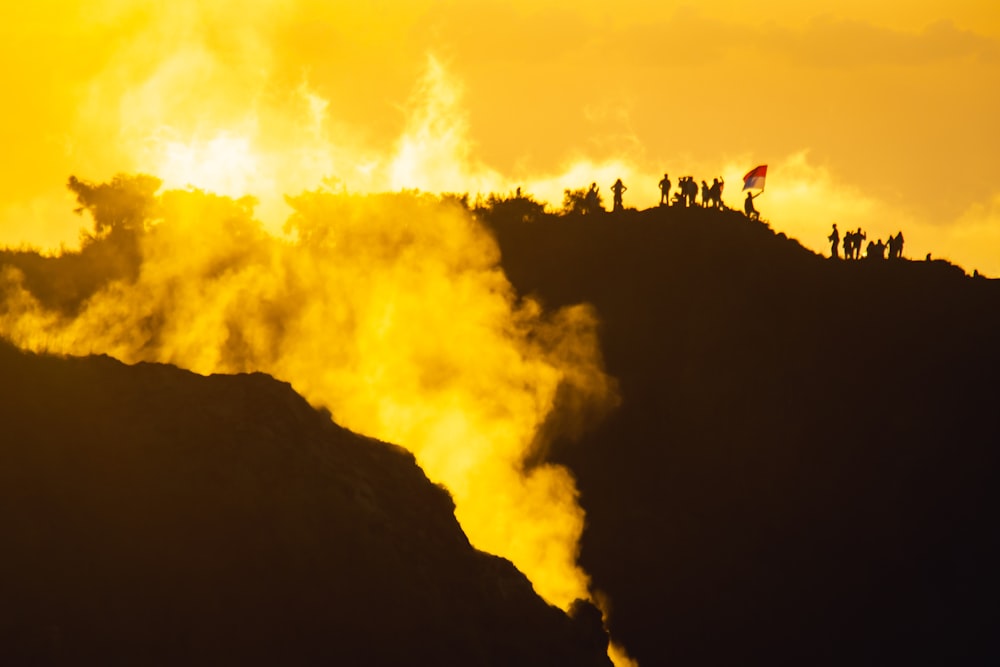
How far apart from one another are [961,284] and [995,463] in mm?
10282

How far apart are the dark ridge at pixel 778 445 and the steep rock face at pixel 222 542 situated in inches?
652

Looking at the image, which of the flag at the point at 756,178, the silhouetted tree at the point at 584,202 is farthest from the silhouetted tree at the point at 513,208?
the flag at the point at 756,178

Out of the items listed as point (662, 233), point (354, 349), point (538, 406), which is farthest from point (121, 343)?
point (662, 233)

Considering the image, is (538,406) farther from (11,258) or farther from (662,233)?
(11,258)

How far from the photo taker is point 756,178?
66.6 m

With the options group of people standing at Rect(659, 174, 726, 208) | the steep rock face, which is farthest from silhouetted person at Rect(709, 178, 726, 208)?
the steep rock face

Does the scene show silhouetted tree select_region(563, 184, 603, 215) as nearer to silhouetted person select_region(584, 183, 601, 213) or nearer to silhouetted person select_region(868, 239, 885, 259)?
silhouetted person select_region(584, 183, 601, 213)

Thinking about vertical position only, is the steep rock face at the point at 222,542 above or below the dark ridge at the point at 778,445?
below

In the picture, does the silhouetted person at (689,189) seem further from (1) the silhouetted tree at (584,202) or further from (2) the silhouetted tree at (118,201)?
(2) the silhouetted tree at (118,201)

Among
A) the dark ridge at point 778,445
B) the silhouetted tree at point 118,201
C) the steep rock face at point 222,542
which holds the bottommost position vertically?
the steep rock face at point 222,542

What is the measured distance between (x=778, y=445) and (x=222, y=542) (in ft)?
93.1

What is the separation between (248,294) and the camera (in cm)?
5734

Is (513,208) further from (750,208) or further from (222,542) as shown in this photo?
(222,542)

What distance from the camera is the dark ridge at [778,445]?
165 ft
